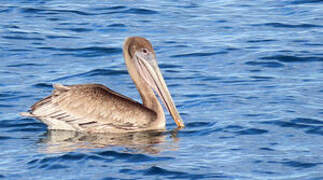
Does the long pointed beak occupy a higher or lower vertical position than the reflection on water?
higher

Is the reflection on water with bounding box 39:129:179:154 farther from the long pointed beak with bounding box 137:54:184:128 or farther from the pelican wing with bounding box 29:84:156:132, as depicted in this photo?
the long pointed beak with bounding box 137:54:184:128

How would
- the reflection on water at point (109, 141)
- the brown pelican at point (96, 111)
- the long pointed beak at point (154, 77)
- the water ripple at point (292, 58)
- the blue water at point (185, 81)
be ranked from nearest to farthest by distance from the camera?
the blue water at point (185, 81)
the reflection on water at point (109, 141)
the brown pelican at point (96, 111)
the long pointed beak at point (154, 77)
the water ripple at point (292, 58)

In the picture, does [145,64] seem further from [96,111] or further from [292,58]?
[292,58]

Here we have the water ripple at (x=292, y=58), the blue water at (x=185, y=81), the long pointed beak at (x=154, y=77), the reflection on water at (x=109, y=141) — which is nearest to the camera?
the blue water at (x=185, y=81)

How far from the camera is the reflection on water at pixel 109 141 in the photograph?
8.69 m

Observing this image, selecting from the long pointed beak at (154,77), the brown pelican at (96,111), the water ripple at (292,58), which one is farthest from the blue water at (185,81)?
the long pointed beak at (154,77)

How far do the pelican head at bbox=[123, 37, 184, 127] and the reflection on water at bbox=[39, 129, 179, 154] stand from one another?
26.5 inches

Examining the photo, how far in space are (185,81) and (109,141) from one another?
3466 millimetres

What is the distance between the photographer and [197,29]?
1684 cm

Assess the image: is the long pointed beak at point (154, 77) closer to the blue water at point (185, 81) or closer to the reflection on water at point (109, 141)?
the blue water at point (185, 81)

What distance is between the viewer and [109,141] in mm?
9195

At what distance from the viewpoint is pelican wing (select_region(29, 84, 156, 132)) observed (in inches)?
384

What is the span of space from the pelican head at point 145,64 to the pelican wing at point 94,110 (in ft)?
1.40

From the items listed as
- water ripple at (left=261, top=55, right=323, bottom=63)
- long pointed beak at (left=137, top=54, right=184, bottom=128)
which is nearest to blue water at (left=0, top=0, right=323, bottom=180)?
water ripple at (left=261, top=55, right=323, bottom=63)
